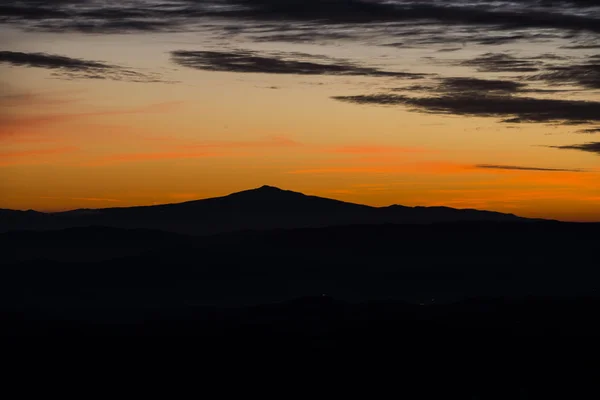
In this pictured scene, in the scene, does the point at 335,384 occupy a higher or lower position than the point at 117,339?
higher

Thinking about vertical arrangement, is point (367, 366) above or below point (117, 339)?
above

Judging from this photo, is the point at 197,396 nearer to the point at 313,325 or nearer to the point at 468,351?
the point at 468,351

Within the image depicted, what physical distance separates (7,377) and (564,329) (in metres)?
98.4

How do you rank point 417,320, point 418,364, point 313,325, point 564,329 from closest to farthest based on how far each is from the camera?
point 418,364 → point 564,329 → point 417,320 → point 313,325

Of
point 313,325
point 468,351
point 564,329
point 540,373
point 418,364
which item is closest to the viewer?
point 540,373

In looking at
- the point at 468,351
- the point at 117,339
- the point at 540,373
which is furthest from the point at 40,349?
the point at 540,373

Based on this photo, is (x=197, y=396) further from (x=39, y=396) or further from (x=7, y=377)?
(x=7, y=377)

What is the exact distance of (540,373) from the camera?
136 m

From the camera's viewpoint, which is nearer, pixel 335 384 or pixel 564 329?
pixel 335 384

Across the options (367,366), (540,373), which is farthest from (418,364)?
(540,373)

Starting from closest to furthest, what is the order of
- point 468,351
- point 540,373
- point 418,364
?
point 540,373 < point 418,364 < point 468,351

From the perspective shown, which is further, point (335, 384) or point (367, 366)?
point (367, 366)

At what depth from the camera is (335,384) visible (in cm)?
13900

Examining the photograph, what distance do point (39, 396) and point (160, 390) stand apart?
18.2 meters
